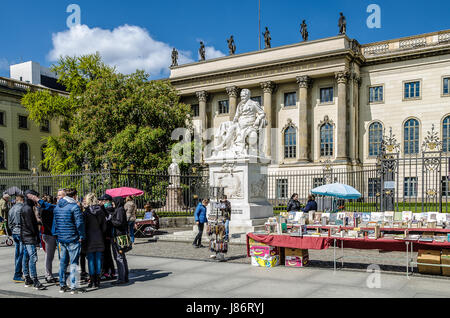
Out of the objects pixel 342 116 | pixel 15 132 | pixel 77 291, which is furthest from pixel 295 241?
pixel 15 132

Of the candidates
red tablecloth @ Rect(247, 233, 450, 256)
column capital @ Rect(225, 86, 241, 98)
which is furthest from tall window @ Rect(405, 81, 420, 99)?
red tablecloth @ Rect(247, 233, 450, 256)

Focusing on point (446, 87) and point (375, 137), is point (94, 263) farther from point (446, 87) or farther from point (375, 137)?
point (446, 87)

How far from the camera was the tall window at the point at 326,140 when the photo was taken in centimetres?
4584

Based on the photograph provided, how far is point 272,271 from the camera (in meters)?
10.0

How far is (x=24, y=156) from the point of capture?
173 feet

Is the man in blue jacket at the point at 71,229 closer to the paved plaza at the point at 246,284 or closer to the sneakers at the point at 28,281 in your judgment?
the paved plaza at the point at 246,284

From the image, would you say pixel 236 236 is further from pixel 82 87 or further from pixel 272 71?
pixel 272 71

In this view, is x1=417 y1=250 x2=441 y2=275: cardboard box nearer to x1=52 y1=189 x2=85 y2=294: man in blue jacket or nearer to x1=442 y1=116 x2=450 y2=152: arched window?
x1=52 y1=189 x2=85 y2=294: man in blue jacket

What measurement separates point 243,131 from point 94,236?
29.5 feet

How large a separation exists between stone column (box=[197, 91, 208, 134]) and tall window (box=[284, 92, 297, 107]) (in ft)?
30.2

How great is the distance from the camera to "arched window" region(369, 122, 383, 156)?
147 feet

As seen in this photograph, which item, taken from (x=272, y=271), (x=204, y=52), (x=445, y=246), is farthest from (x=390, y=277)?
(x=204, y=52)

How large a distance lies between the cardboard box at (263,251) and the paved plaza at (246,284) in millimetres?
378
